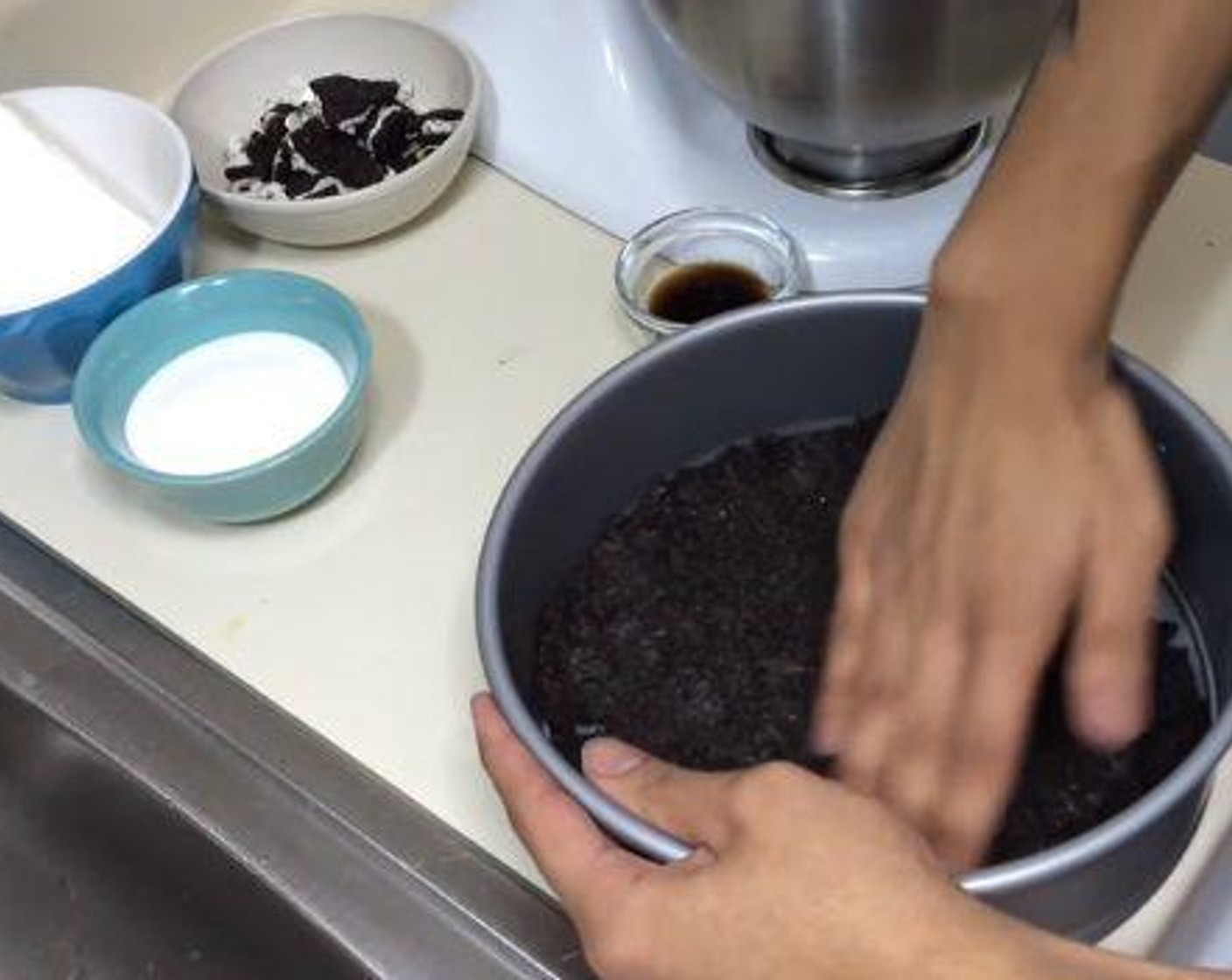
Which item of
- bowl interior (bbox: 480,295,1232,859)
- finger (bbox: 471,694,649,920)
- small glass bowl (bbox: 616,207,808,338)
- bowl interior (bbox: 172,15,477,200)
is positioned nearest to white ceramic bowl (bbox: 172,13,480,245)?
bowl interior (bbox: 172,15,477,200)

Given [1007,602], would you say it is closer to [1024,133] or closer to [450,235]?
[1024,133]

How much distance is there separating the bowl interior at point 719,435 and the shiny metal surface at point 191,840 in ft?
0.28

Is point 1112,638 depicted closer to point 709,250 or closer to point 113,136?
point 709,250

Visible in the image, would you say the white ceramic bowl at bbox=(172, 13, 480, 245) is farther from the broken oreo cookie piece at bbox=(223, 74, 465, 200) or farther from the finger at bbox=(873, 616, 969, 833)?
the finger at bbox=(873, 616, 969, 833)

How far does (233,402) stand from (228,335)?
0.13ft

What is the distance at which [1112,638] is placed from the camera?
1.85 ft

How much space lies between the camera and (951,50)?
702mm

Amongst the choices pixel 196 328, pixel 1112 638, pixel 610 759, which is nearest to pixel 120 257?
pixel 196 328

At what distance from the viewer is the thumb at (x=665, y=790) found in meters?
0.53

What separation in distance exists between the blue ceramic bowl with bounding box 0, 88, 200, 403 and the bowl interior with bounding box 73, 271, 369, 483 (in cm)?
2

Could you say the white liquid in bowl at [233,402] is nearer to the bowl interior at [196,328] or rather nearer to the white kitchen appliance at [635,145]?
the bowl interior at [196,328]

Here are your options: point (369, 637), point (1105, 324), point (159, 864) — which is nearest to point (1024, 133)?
point (1105, 324)

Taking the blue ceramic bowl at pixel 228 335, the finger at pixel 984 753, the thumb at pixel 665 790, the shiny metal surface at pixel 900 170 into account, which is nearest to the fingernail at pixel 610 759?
the thumb at pixel 665 790

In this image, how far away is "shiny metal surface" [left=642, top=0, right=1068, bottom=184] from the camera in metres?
0.69
